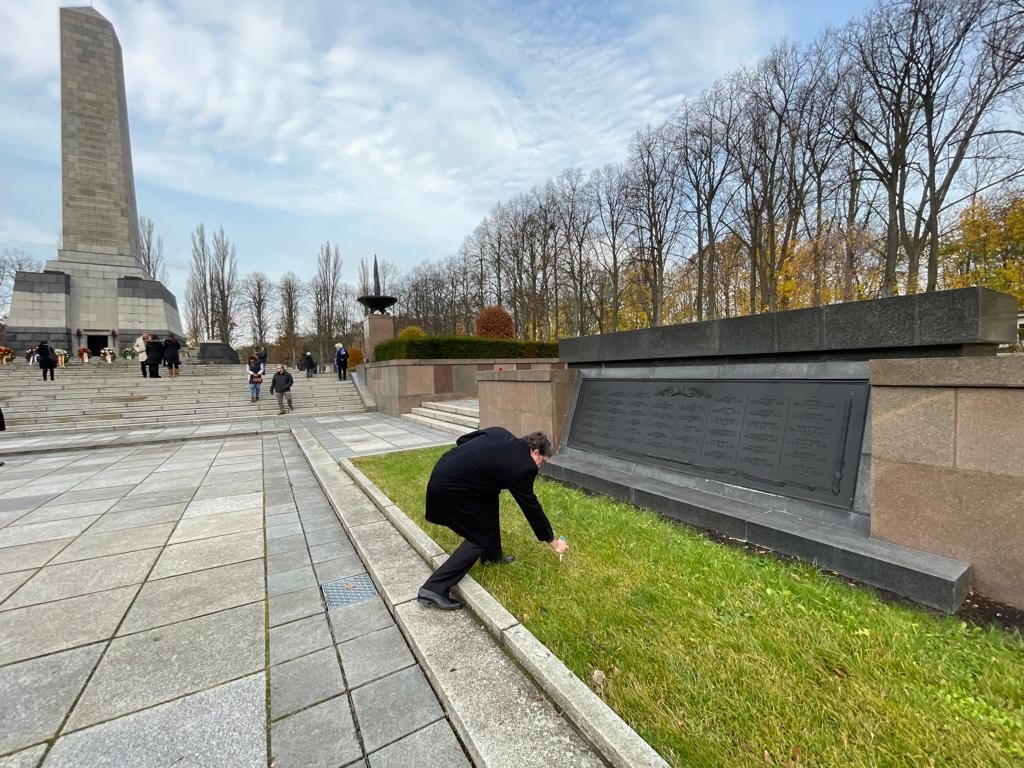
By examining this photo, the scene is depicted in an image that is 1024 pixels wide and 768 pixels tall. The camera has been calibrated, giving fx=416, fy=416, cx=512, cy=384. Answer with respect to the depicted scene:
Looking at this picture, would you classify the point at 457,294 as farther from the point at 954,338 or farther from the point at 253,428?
the point at 954,338

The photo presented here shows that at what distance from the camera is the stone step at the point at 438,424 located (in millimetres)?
11520

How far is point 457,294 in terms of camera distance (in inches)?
1823

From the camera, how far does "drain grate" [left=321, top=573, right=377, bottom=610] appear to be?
330cm

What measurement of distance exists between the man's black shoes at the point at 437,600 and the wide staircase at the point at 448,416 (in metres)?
7.55

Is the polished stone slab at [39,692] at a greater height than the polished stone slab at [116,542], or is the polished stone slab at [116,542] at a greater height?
the polished stone slab at [39,692]

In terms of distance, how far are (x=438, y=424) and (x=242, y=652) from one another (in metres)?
10.2

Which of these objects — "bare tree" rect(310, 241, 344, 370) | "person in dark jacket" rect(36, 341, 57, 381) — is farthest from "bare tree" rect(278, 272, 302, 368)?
"person in dark jacket" rect(36, 341, 57, 381)

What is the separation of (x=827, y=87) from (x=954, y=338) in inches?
878

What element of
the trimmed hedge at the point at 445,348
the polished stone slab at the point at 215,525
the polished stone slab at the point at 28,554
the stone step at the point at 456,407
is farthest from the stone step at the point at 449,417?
the polished stone slab at the point at 28,554

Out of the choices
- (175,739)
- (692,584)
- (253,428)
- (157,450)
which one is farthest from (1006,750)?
(253,428)

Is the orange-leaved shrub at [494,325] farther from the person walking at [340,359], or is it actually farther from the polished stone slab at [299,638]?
the polished stone slab at [299,638]

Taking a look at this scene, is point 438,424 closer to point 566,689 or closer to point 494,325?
point 566,689

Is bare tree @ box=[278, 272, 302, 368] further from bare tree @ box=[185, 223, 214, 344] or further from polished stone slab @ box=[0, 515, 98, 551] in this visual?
polished stone slab @ box=[0, 515, 98, 551]

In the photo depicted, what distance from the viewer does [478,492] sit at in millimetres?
2955
